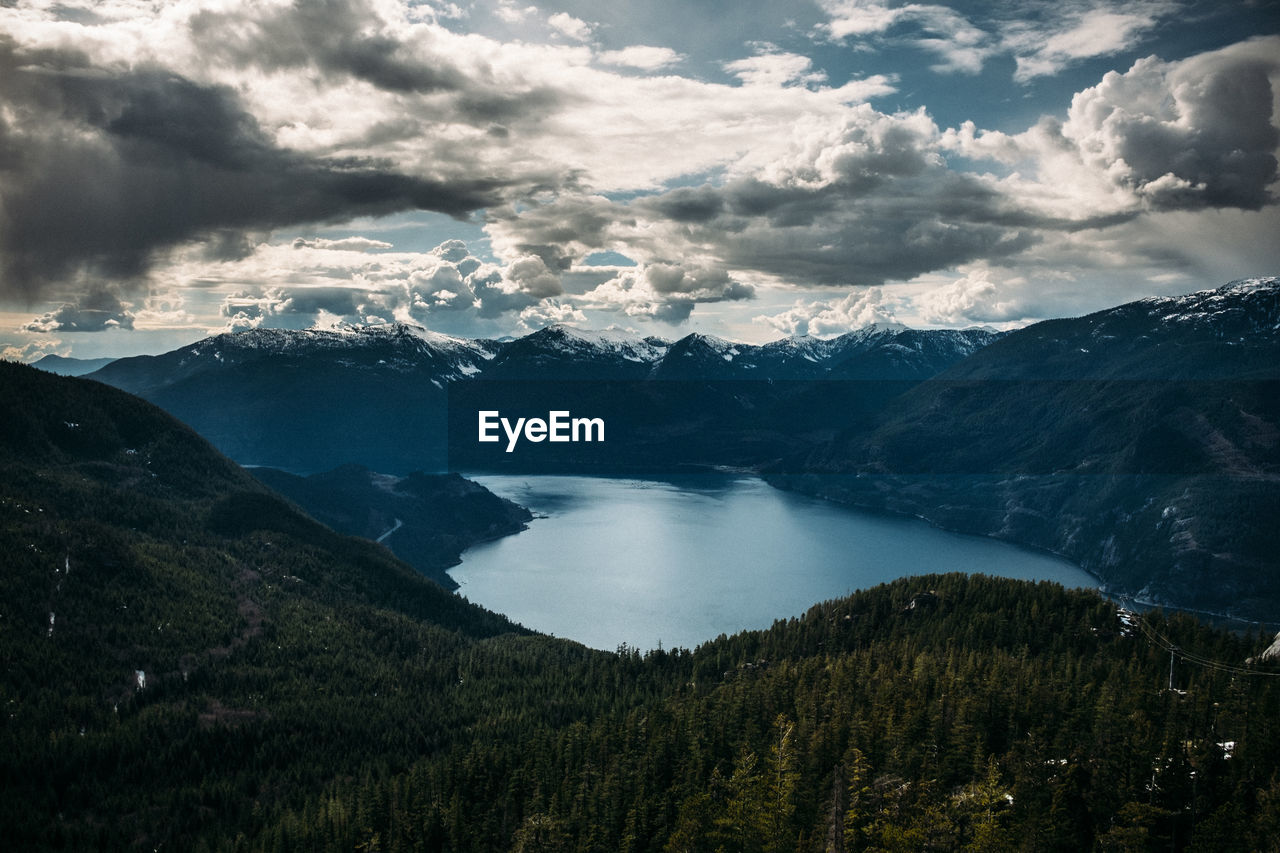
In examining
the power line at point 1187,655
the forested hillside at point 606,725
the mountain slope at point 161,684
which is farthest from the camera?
the mountain slope at point 161,684

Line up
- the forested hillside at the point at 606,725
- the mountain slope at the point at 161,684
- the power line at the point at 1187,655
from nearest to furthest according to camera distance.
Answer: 1. the forested hillside at the point at 606,725
2. the power line at the point at 1187,655
3. the mountain slope at the point at 161,684

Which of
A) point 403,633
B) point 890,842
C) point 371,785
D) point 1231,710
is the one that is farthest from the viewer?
point 403,633

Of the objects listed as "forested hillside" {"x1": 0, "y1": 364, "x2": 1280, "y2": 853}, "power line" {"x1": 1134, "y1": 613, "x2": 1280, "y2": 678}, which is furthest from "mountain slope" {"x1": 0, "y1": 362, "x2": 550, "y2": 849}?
"power line" {"x1": 1134, "y1": 613, "x2": 1280, "y2": 678}

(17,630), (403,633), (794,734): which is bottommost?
(403,633)

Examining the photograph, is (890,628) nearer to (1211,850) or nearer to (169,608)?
Answer: (1211,850)

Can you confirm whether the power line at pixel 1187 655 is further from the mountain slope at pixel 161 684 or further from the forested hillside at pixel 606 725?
the mountain slope at pixel 161 684

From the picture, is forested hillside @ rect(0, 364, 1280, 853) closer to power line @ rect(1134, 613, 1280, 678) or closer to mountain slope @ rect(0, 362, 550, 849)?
mountain slope @ rect(0, 362, 550, 849)

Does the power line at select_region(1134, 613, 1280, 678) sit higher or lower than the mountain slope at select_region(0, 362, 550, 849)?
higher

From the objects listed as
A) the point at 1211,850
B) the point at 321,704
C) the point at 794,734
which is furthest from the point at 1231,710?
the point at 321,704

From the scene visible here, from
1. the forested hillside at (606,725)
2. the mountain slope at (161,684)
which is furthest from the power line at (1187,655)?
the mountain slope at (161,684)
